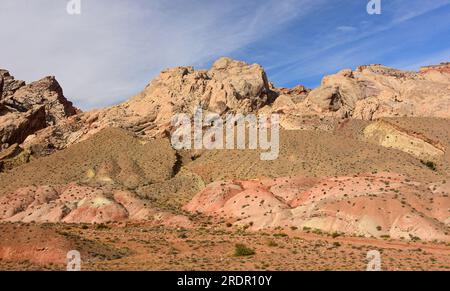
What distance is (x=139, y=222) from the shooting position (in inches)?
2185

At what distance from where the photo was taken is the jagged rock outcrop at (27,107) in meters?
90.9

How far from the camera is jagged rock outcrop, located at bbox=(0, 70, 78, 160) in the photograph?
90938mm

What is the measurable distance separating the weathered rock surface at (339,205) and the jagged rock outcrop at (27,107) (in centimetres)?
4623

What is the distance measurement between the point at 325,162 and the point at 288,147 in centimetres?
709

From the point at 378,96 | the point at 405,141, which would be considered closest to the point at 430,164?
the point at 405,141

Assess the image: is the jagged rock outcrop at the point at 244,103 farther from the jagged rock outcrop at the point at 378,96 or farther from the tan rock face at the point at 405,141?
the tan rock face at the point at 405,141

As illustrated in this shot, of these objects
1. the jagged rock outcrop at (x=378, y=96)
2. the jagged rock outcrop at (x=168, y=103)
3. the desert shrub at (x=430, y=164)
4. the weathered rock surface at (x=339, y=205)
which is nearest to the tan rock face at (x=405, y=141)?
the desert shrub at (x=430, y=164)

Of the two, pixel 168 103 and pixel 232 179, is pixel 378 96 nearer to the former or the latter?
pixel 168 103

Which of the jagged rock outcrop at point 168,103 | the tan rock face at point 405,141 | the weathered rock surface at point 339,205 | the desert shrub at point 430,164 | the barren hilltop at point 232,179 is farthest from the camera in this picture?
the jagged rock outcrop at point 168,103

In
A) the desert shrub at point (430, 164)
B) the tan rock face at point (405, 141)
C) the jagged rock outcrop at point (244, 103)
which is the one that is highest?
the jagged rock outcrop at point (244, 103)

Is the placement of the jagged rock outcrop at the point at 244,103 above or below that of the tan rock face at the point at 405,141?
above

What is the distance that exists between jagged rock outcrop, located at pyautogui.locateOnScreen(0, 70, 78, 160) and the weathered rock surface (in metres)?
46.2

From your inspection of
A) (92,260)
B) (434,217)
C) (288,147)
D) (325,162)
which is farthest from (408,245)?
(288,147)

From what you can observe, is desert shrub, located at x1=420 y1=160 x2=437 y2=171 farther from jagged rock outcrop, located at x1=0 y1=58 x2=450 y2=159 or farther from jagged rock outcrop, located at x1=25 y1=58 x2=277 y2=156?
jagged rock outcrop, located at x1=25 y1=58 x2=277 y2=156
